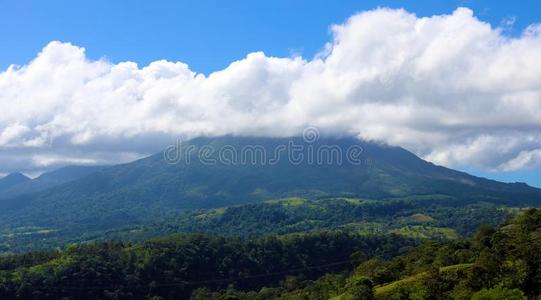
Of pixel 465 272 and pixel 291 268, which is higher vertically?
pixel 465 272

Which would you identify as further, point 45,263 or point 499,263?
point 45,263

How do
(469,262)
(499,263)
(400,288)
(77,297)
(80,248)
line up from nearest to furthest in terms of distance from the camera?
(499,263) → (400,288) → (469,262) → (77,297) → (80,248)

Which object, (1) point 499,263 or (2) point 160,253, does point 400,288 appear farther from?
(2) point 160,253

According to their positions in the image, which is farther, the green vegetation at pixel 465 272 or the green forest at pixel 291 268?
the green forest at pixel 291 268

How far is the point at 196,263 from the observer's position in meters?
152

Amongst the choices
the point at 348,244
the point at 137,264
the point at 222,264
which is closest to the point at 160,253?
the point at 137,264

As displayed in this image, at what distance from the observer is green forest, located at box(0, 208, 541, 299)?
64.6m

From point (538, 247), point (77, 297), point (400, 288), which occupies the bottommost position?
point (77, 297)

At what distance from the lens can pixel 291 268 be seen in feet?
543

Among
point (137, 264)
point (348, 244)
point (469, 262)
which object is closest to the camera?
point (469, 262)

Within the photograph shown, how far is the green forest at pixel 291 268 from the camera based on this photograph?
6456 cm

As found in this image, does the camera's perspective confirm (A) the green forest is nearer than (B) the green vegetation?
No

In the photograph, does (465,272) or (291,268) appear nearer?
(465,272)

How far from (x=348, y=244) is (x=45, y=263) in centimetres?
9275
